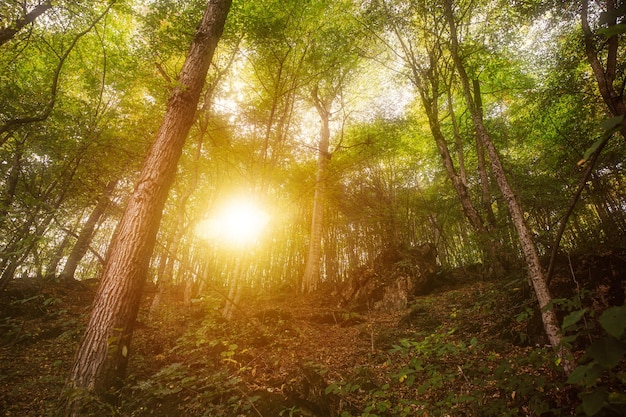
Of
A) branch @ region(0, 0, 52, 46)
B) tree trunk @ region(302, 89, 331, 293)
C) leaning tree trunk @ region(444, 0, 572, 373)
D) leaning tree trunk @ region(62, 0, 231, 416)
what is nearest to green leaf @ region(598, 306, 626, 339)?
leaning tree trunk @ region(444, 0, 572, 373)

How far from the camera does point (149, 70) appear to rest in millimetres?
8656

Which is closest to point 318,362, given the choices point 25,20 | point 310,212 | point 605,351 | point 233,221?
point 605,351

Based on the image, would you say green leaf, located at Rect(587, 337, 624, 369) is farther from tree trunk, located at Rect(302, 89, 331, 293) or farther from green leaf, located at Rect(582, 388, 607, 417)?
tree trunk, located at Rect(302, 89, 331, 293)

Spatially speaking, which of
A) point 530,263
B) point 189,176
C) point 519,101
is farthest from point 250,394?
point 519,101

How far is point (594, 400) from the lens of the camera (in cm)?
105

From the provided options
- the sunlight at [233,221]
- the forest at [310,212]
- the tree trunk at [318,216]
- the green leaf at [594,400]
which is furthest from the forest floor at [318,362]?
the tree trunk at [318,216]

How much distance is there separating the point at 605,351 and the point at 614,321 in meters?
0.13

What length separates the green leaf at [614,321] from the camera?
3.10 ft

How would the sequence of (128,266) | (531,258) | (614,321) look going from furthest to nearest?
(531,258) < (128,266) < (614,321)

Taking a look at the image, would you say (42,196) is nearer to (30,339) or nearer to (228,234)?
(30,339)

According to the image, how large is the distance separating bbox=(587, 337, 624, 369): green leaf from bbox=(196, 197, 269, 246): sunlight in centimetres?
791

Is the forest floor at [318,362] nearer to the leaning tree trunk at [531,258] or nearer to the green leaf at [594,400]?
the leaning tree trunk at [531,258]

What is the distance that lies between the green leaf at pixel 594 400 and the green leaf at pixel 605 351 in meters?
0.13

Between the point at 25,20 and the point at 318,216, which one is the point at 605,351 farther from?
the point at 318,216
